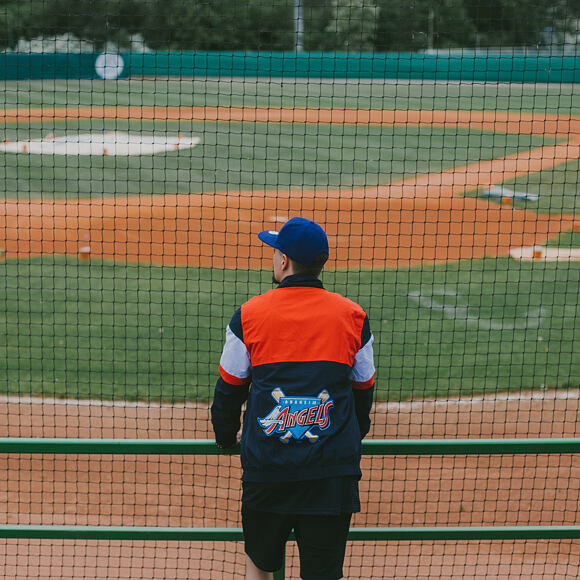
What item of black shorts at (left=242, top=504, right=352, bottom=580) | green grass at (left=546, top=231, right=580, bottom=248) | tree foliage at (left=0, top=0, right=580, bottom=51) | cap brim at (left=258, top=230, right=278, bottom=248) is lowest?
green grass at (left=546, top=231, right=580, bottom=248)

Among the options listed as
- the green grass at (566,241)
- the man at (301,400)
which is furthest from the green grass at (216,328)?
the man at (301,400)

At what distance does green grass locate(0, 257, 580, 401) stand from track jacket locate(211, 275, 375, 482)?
4.54 metres

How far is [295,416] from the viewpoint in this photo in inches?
113

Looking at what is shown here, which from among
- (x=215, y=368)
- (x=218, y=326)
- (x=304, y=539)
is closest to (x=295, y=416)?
(x=304, y=539)

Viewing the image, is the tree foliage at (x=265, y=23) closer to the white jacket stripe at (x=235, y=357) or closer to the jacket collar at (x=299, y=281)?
the jacket collar at (x=299, y=281)

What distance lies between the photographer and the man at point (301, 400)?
→ 289 centimetres

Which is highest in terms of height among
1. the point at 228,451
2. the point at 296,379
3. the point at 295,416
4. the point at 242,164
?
the point at 296,379

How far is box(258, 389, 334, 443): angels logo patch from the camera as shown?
9.43ft

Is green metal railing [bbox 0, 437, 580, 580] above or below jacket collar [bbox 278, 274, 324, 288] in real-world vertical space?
below

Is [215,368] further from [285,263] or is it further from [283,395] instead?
[283,395]

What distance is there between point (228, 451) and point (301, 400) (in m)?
0.64

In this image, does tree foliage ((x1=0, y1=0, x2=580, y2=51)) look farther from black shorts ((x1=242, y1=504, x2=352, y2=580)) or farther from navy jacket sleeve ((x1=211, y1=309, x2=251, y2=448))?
black shorts ((x1=242, y1=504, x2=352, y2=580))

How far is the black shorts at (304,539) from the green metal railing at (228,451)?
0.38m

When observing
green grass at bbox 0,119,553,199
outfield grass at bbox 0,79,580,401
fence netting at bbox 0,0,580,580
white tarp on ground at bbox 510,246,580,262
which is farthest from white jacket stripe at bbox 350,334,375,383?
green grass at bbox 0,119,553,199
